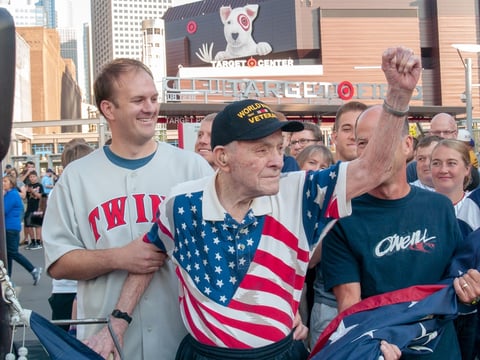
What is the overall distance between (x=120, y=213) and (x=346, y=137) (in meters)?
2.43

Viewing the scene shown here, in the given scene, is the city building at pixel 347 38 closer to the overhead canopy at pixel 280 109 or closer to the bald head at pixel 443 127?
the overhead canopy at pixel 280 109

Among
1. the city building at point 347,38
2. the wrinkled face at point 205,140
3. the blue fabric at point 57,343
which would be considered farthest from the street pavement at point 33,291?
the city building at point 347,38

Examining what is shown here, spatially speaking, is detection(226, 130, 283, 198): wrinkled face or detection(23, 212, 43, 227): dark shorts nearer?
detection(226, 130, 283, 198): wrinkled face

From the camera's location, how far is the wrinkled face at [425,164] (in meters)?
5.28

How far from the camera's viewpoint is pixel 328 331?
2.64m

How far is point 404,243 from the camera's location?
2.62 m

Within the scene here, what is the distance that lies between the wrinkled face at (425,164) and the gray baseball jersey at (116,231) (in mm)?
3179

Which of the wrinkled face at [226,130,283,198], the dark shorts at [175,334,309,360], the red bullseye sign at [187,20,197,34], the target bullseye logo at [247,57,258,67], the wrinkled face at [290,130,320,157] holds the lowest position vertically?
the dark shorts at [175,334,309,360]

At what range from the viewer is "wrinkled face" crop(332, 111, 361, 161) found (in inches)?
182

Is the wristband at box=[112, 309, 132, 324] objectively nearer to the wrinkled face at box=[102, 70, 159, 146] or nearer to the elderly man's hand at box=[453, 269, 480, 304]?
the wrinkled face at box=[102, 70, 159, 146]

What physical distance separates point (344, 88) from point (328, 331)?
42.9m

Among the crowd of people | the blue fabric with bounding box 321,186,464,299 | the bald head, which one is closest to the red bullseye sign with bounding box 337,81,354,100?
the bald head

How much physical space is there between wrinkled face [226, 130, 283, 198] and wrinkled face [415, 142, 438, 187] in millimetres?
3263

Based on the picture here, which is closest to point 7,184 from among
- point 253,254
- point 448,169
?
point 448,169
